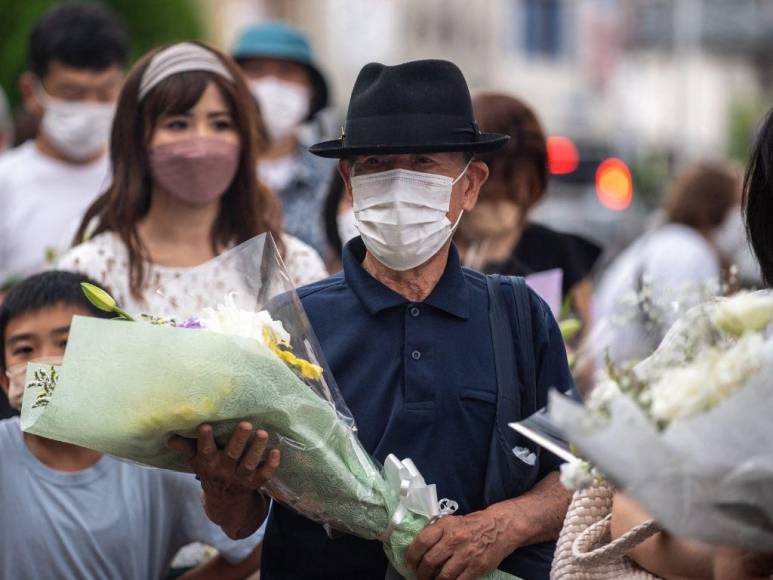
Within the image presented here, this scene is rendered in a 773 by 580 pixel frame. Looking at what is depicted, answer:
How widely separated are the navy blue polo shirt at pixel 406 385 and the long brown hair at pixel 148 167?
1377 mm

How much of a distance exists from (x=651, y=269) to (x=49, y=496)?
16.3ft

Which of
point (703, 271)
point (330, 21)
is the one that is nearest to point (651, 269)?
point (703, 271)

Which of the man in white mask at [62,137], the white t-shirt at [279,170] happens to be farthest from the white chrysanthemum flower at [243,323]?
the white t-shirt at [279,170]

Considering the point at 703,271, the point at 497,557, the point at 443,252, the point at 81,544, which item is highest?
the point at 443,252

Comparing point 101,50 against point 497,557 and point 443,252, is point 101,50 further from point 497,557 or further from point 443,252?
point 497,557

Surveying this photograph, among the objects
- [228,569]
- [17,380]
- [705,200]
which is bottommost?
[705,200]

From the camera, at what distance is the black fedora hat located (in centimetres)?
370

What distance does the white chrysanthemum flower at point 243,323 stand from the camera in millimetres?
3479

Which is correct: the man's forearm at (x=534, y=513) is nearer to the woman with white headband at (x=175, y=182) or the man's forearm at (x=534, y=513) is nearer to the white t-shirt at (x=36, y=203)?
the woman with white headband at (x=175, y=182)

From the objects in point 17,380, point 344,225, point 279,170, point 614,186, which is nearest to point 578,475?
point 17,380

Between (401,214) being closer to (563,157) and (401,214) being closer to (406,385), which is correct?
(406,385)

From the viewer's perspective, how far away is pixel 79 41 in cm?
677

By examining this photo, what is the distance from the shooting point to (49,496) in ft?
14.2

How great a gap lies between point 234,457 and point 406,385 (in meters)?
0.46
